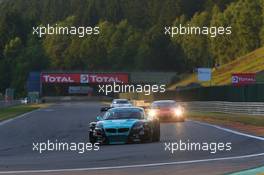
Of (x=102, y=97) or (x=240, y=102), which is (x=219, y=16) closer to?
(x=102, y=97)

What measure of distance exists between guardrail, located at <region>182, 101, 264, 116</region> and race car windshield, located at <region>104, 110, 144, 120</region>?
24.7 metres

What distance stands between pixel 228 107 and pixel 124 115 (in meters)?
33.1

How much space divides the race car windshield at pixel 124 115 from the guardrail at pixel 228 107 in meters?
24.7

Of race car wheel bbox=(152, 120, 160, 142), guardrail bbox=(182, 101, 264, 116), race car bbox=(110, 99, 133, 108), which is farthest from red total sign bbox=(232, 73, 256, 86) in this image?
race car wheel bbox=(152, 120, 160, 142)

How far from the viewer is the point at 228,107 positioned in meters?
54.7

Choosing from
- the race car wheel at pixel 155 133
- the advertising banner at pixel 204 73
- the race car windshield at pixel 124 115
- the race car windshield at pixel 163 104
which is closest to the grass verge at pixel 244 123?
the race car windshield at pixel 163 104

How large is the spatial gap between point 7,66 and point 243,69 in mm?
78047

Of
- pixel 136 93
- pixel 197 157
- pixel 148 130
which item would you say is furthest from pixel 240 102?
pixel 136 93

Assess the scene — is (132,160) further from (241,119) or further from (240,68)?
(240,68)

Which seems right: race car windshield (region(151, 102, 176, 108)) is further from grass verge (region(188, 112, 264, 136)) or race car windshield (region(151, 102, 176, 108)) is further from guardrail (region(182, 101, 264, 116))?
guardrail (region(182, 101, 264, 116))

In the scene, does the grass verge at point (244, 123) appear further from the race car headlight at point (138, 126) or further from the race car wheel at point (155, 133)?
the race car headlight at point (138, 126)

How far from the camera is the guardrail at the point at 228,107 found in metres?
47.4

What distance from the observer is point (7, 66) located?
6122 inches

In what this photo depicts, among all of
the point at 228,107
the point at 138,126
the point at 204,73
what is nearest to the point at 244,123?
the point at 138,126
